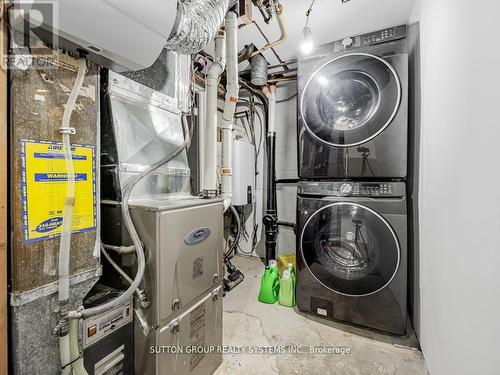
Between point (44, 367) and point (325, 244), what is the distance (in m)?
1.58

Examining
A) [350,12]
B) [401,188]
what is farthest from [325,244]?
[350,12]

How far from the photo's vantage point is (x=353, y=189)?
155 centimetres

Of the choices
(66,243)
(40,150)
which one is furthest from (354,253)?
(40,150)

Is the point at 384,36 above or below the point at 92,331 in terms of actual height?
above

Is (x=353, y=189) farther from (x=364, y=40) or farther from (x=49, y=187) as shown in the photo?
(x=49, y=187)

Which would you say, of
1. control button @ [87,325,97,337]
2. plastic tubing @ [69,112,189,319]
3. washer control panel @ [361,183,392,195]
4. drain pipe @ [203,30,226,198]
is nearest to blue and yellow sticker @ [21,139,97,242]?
plastic tubing @ [69,112,189,319]

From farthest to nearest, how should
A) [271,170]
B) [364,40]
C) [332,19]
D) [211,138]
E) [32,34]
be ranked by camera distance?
[271,170]
[332,19]
[364,40]
[211,138]
[32,34]

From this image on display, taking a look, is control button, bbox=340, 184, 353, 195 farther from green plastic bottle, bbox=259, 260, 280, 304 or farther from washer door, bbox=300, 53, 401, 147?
green plastic bottle, bbox=259, 260, 280, 304

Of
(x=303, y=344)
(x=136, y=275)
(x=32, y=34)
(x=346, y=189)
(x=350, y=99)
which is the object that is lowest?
(x=303, y=344)

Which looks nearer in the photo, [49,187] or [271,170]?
[49,187]

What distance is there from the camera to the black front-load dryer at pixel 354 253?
144 centimetres

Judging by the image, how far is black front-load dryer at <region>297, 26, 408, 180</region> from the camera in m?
1.45

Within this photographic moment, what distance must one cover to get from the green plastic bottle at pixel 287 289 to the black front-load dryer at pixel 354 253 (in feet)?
0.43

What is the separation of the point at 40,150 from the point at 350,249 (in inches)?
69.2
